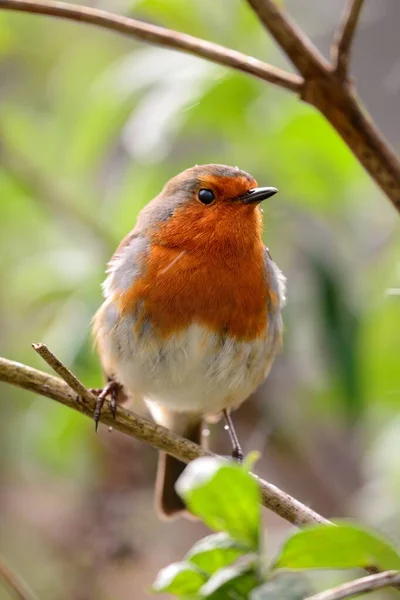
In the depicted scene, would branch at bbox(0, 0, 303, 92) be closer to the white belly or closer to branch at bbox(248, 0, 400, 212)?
branch at bbox(248, 0, 400, 212)

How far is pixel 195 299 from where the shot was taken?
8.11ft

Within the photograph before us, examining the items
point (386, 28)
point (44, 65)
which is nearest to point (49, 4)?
point (44, 65)

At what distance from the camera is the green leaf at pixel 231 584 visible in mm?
977

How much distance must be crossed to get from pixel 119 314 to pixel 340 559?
1654mm

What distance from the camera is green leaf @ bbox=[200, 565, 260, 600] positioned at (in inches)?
38.5

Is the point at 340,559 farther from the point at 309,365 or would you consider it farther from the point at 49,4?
the point at 309,365

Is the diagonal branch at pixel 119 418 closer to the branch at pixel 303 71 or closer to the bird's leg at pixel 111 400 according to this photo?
the bird's leg at pixel 111 400

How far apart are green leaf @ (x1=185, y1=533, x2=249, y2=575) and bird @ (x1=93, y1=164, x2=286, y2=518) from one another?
1.46 meters

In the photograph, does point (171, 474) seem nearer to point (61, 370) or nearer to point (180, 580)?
point (61, 370)

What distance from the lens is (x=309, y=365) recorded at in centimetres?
349

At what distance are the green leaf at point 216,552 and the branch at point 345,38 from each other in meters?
1.34

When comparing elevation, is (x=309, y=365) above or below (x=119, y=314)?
above

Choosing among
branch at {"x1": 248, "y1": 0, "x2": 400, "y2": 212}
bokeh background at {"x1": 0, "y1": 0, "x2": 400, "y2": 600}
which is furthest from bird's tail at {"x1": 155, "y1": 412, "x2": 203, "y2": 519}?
branch at {"x1": 248, "y1": 0, "x2": 400, "y2": 212}

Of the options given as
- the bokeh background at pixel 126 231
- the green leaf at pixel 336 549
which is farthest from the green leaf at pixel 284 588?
the bokeh background at pixel 126 231
